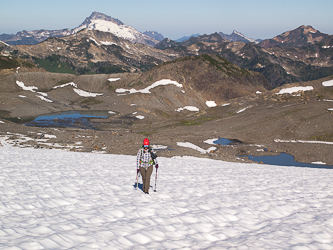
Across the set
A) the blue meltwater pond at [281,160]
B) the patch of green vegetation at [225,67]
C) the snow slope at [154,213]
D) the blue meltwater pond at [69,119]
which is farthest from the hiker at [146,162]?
the patch of green vegetation at [225,67]

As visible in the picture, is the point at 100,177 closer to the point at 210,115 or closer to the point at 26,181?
the point at 26,181

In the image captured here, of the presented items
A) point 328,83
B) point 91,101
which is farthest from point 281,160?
point 91,101

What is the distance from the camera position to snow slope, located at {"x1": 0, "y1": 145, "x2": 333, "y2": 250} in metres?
7.24

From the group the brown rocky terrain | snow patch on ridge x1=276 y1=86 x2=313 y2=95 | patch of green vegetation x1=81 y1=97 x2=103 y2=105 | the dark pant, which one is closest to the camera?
the dark pant

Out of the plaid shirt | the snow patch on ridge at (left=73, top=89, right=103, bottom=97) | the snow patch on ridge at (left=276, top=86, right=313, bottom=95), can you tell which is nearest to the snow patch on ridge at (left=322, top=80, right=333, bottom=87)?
the snow patch on ridge at (left=276, top=86, right=313, bottom=95)

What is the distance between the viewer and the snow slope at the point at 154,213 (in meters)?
7.24

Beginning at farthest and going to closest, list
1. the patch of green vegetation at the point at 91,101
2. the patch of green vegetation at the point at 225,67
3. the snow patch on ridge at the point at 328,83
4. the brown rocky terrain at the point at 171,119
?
the patch of green vegetation at the point at 225,67 → the patch of green vegetation at the point at 91,101 → the snow patch on ridge at the point at 328,83 → the brown rocky terrain at the point at 171,119

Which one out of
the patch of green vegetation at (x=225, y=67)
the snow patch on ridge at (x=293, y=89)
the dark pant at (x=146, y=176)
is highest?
the patch of green vegetation at (x=225, y=67)

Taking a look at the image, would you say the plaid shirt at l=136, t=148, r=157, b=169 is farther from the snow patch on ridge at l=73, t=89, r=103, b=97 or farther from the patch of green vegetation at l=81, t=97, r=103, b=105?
the snow patch on ridge at l=73, t=89, r=103, b=97

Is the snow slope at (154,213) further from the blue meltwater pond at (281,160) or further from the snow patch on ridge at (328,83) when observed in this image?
the snow patch on ridge at (328,83)

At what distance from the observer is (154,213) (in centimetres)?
988

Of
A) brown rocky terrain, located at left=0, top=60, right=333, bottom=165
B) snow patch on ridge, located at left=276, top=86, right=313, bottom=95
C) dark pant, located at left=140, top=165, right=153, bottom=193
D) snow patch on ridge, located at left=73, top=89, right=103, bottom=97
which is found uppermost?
snow patch on ridge, located at left=73, top=89, right=103, bottom=97

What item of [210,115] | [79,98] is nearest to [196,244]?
[210,115]

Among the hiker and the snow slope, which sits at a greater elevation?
the hiker
